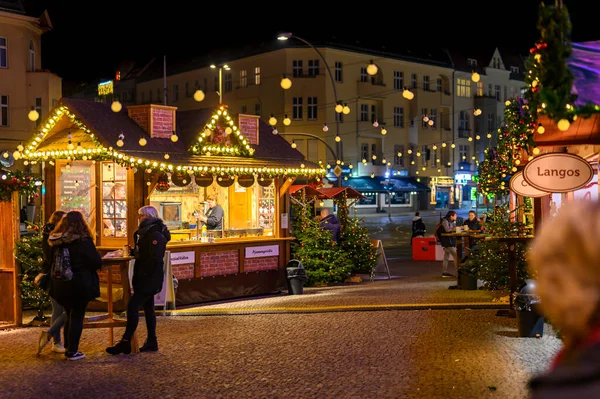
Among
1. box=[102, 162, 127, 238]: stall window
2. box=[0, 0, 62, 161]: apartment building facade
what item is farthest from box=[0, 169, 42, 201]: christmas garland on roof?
box=[0, 0, 62, 161]: apartment building facade

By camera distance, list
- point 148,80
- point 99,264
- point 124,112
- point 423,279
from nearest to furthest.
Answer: point 99,264 < point 124,112 < point 423,279 < point 148,80

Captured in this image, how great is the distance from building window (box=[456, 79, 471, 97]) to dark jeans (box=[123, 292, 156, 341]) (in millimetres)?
55582

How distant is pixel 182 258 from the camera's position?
47.1 feet

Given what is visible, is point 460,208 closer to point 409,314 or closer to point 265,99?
point 265,99

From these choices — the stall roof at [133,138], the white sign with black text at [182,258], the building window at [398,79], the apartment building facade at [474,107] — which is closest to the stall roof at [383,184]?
the apartment building facade at [474,107]

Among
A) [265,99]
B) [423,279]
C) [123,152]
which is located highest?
[265,99]

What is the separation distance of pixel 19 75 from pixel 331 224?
83.0 feet

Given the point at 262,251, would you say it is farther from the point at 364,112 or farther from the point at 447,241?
the point at 364,112

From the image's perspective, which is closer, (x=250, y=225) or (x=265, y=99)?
(x=250, y=225)

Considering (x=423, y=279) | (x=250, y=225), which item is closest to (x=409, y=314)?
(x=250, y=225)

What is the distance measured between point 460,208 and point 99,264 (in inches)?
2331

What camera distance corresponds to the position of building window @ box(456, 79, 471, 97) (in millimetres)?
62409

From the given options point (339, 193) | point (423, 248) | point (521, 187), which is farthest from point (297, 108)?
point (521, 187)

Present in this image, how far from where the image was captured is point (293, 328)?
10.7 m
